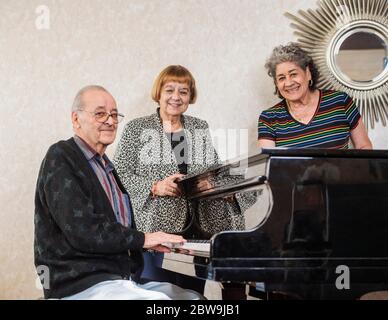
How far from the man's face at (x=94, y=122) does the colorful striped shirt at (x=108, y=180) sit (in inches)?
1.3

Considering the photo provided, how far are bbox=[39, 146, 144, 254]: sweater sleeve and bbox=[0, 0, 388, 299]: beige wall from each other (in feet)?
5.40

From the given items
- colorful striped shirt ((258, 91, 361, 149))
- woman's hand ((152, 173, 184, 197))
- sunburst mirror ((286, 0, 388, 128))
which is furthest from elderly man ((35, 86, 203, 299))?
sunburst mirror ((286, 0, 388, 128))

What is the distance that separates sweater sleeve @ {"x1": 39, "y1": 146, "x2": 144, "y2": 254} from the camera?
72.7 inches

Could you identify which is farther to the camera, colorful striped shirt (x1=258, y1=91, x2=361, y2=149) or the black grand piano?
colorful striped shirt (x1=258, y1=91, x2=361, y2=149)

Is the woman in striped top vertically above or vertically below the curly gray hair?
below

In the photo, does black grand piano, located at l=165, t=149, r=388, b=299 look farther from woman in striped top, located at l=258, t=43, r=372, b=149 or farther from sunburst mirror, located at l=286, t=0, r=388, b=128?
sunburst mirror, located at l=286, t=0, r=388, b=128

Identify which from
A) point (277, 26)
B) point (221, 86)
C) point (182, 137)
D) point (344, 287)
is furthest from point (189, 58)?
point (344, 287)

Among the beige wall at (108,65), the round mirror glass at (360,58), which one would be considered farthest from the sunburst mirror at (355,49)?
the beige wall at (108,65)

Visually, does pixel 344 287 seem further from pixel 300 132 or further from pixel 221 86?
pixel 221 86

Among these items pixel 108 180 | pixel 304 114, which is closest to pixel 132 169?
pixel 108 180

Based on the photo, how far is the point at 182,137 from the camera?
282cm

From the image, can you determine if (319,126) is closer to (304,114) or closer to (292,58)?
(304,114)

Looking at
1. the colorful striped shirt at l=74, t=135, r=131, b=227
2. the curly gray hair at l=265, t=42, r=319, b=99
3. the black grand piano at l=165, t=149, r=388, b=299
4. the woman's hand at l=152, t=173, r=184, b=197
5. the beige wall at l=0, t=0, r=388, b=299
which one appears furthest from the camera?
the beige wall at l=0, t=0, r=388, b=299
